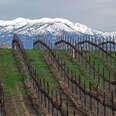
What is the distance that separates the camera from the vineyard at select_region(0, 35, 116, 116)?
1583 inches

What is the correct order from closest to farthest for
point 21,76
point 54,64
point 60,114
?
point 60,114 < point 21,76 < point 54,64

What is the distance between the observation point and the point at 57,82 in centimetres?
5097

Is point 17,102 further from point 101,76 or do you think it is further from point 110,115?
point 101,76

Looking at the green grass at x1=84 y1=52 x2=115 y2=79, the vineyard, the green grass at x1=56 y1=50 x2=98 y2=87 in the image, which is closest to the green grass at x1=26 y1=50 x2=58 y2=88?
the vineyard

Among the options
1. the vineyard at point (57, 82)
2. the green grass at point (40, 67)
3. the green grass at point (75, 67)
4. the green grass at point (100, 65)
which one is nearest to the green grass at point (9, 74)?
the vineyard at point (57, 82)

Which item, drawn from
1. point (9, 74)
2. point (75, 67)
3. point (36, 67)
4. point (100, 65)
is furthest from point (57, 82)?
point (100, 65)

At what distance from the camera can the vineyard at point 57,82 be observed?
40.2 m

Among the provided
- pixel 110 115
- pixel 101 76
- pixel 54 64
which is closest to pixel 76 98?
pixel 110 115

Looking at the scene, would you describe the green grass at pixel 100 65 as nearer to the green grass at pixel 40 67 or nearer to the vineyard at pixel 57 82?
the vineyard at pixel 57 82

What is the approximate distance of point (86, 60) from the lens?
213ft

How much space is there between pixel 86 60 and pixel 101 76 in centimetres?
875

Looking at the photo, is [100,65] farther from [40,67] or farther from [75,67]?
[40,67]

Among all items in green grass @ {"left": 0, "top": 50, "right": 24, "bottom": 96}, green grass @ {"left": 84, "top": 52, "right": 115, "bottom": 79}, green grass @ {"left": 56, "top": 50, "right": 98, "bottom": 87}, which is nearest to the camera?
green grass @ {"left": 0, "top": 50, "right": 24, "bottom": 96}

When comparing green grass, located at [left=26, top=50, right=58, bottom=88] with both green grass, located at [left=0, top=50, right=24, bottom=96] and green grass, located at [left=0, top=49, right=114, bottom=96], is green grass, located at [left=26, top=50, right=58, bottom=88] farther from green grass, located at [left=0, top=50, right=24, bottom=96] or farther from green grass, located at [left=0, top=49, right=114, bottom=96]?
green grass, located at [left=0, top=50, right=24, bottom=96]
